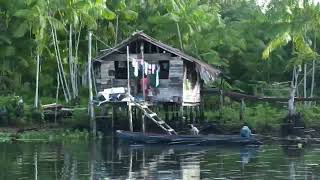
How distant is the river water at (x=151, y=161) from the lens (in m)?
19.8

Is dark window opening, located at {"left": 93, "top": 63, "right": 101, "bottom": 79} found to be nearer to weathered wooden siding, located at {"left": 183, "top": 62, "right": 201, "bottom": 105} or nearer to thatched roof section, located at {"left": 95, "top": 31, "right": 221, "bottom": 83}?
thatched roof section, located at {"left": 95, "top": 31, "right": 221, "bottom": 83}

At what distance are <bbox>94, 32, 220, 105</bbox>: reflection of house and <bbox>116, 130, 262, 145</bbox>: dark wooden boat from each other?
3256 millimetres

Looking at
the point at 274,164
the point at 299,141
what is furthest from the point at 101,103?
the point at 274,164

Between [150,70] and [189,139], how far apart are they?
187 inches

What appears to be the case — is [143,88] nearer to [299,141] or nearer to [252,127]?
[252,127]

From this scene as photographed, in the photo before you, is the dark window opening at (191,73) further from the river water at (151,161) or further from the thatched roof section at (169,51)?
the river water at (151,161)

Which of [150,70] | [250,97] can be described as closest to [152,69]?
[150,70]

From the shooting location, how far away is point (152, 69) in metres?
32.1

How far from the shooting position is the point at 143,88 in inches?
1254

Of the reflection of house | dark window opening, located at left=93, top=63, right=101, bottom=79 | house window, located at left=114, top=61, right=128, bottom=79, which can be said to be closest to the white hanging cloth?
the reflection of house

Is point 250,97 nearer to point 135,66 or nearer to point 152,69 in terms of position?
point 152,69

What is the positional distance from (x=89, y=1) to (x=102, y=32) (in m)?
6.34

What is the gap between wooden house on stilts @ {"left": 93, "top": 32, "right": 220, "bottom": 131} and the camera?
3191 cm

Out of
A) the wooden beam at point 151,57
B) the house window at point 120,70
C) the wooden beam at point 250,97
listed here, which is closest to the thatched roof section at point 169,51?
the wooden beam at point 151,57
